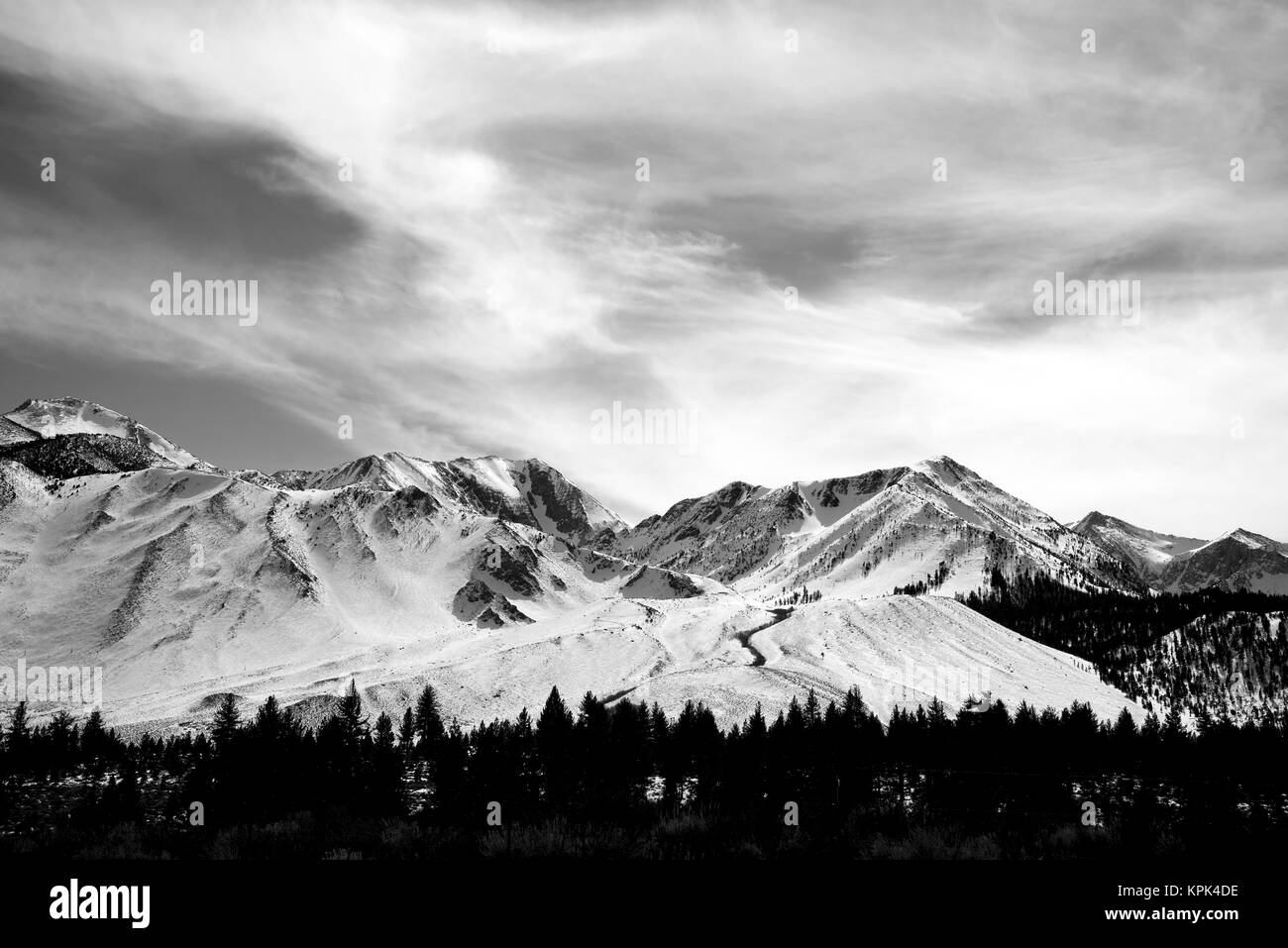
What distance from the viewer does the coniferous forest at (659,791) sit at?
1462 centimetres

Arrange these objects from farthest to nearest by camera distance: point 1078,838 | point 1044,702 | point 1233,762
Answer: point 1044,702
point 1233,762
point 1078,838

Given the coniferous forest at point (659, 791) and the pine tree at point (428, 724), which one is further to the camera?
the pine tree at point (428, 724)

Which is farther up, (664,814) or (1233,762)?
(664,814)

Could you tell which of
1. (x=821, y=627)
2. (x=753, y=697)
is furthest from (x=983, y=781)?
(x=821, y=627)

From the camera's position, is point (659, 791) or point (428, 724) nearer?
point (659, 791)

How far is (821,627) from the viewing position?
618ft

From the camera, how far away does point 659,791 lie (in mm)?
60344

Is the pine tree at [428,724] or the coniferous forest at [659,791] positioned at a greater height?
the coniferous forest at [659,791]

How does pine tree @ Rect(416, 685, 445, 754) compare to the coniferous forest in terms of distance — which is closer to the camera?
the coniferous forest

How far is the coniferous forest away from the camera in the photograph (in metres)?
14.6

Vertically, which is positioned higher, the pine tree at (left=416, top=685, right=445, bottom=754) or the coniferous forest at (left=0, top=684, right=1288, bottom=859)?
the coniferous forest at (left=0, top=684, right=1288, bottom=859)

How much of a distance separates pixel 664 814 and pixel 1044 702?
164913 mm
